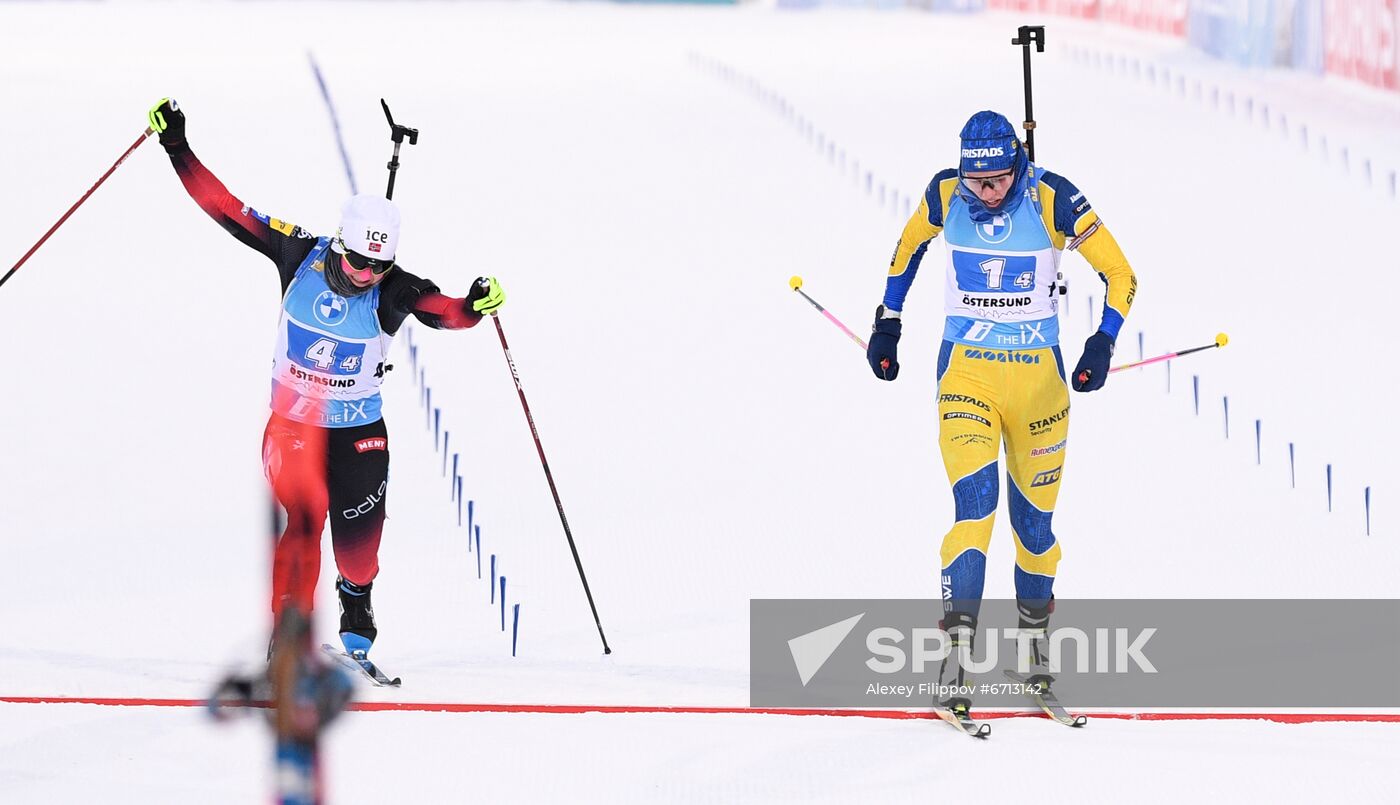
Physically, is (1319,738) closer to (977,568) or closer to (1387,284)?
(977,568)

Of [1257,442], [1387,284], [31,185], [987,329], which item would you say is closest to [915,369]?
[1257,442]

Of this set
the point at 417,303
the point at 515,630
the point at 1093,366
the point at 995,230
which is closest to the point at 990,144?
the point at 995,230

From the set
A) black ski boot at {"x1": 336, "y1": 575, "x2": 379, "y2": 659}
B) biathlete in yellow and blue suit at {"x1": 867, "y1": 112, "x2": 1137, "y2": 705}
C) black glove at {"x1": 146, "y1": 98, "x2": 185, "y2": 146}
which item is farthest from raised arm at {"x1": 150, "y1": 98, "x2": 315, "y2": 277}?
biathlete in yellow and blue suit at {"x1": 867, "y1": 112, "x2": 1137, "y2": 705}

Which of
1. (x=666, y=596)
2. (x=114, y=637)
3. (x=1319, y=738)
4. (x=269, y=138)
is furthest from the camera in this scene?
(x=269, y=138)

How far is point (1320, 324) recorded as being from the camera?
1184cm

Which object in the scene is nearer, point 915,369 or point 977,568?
point 977,568

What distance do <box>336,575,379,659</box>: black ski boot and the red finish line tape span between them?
49 cm

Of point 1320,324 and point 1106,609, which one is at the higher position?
point 1320,324

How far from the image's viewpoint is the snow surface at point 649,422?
5707 mm

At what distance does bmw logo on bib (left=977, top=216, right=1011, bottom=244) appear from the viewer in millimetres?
6211

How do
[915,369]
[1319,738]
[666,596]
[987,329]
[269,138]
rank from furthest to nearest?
[269,138]
[915,369]
[666,596]
[987,329]
[1319,738]

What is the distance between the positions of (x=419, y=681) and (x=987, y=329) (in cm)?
210

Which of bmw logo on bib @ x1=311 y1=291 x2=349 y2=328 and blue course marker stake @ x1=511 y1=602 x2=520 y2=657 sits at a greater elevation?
bmw logo on bib @ x1=311 y1=291 x2=349 y2=328

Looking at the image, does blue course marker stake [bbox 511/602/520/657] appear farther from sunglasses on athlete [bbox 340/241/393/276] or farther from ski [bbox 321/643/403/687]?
sunglasses on athlete [bbox 340/241/393/276]
